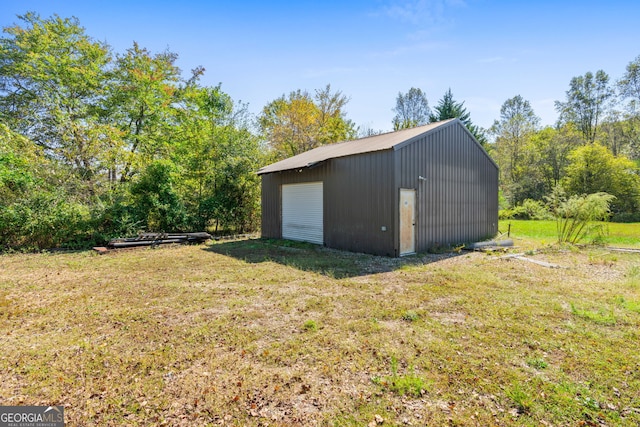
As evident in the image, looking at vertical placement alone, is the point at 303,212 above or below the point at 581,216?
above

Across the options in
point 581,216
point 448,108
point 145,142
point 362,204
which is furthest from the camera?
point 448,108

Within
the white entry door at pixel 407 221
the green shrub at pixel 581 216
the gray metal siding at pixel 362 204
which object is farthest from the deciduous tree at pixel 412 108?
the white entry door at pixel 407 221

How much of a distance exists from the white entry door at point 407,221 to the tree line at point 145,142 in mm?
8050

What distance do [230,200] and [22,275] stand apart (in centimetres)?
790

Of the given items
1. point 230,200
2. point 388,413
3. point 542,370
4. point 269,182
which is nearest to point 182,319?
point 388,413

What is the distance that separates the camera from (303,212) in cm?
1087

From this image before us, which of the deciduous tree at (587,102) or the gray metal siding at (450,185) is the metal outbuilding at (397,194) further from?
the deciduous tree at (587,102)

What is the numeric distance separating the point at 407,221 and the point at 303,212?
13.1 feet

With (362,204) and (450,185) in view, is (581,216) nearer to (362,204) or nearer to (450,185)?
(450,185)

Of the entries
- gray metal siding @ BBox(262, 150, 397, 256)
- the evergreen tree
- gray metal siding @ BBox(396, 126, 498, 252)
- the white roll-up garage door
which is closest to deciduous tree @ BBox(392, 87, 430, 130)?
the evergreen tree

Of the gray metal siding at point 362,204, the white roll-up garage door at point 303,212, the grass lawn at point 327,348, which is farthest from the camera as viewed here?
the white roll-up garage door at point 303,212

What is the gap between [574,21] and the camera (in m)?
7.34

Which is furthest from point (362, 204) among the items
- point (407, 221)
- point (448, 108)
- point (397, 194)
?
point (448, 108)

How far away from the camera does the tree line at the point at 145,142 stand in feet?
32.8
